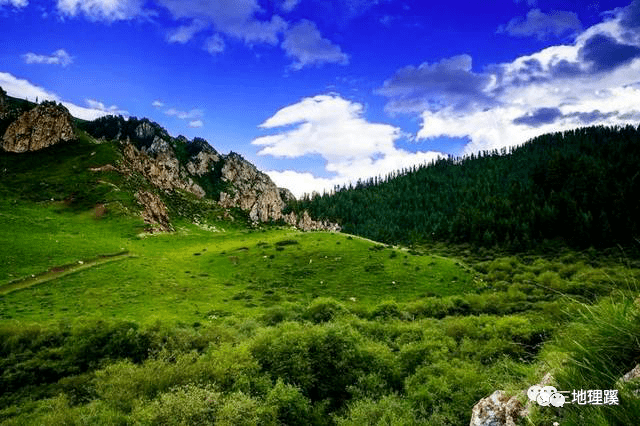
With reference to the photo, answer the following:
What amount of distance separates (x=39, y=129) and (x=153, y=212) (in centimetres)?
9009

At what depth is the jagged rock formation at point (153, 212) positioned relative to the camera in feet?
377

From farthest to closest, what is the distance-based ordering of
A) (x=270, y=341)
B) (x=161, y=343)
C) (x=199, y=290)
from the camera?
1. (x=199, y=290)
2. (x=161, y=343)
3. (x=270, y=341)

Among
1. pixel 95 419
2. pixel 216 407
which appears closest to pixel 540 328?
pixel 216 407

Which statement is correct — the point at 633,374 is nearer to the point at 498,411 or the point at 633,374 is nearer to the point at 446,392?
the point at 498,411

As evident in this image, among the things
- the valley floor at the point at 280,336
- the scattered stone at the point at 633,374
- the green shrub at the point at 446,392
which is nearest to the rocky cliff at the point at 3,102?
the valley floor at the point at 280,336

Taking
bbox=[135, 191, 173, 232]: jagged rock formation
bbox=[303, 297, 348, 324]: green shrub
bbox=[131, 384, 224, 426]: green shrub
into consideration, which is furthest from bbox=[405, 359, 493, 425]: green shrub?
bbox=[135, 191, 173, 232]: jagged rock formation

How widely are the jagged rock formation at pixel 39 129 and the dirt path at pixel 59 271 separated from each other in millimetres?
122147

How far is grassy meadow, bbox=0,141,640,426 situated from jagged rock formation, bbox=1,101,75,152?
7090 centimetres

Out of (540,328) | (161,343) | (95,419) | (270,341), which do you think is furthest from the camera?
(540,328)

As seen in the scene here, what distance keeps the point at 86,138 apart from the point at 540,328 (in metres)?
204

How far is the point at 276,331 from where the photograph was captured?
41.2 meters

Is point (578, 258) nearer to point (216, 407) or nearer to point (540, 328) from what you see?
point (540, 328)

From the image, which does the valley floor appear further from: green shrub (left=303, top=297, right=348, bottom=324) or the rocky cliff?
the rocky cliff

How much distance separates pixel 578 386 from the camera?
538cm
